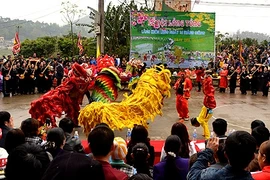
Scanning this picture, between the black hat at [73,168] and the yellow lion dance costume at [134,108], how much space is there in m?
4.24

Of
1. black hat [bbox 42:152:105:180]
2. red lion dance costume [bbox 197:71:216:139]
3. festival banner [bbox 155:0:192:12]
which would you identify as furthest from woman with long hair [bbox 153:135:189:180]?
festival banner [bbox 155:0:192:12]

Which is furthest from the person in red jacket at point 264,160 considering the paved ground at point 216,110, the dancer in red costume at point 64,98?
the paved ground at point 216,110

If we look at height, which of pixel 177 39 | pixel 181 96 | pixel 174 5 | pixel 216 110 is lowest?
pixel 216 110

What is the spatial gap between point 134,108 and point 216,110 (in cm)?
523

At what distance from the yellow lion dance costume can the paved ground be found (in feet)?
3.58

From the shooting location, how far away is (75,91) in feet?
25.3

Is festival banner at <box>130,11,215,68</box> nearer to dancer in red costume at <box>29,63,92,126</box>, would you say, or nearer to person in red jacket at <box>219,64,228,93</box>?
person in red jacket at <box>219,64,228,93</box>

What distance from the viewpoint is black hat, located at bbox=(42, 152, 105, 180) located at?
2.14 metres

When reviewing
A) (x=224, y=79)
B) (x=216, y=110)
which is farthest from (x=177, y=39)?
(x=216, y=110)

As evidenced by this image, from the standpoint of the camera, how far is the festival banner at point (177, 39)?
55.8 feet

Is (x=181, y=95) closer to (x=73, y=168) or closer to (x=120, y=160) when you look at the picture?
(x=120, y=160)

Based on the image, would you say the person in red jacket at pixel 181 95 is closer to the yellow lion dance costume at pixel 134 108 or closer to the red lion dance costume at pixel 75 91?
the yellow lion dance costume at pixel 134 108

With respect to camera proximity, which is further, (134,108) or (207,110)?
(207,110)

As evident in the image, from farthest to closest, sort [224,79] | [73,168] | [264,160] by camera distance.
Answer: [224,79], [264,160], [73,168]
